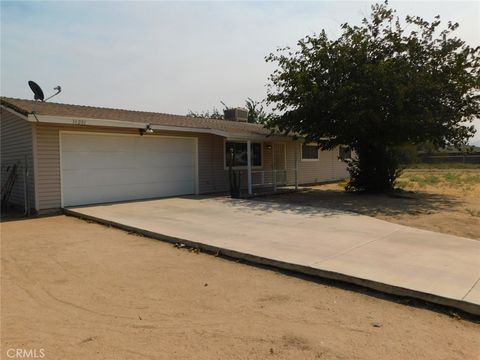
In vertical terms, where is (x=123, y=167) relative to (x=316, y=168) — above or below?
above

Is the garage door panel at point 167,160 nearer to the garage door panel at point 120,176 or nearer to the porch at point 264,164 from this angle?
the garage door panel at point 120,176

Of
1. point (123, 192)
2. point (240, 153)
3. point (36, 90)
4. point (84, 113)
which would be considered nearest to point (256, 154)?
point (240, 153)

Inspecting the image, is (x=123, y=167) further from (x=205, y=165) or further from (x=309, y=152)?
(x=309, y=152)

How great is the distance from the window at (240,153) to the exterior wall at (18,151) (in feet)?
22.8

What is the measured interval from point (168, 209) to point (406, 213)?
20.8 feet

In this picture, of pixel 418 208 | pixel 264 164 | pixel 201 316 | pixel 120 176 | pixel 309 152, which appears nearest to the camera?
pixel 201 316

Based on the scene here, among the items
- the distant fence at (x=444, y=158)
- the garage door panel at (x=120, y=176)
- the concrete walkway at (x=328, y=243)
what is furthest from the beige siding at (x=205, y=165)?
the distant fence at (x=444, y=158)

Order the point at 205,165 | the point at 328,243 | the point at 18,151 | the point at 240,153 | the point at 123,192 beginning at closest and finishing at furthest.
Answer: the point at 328,243, the point at 18,151, the point at 123,192, the point at 205,165, the point at 240,153

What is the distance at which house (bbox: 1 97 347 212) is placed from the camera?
10.5 metres

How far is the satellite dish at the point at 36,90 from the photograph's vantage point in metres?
14.2

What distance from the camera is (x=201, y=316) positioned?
3992 millimetres

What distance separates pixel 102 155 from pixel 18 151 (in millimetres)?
2425

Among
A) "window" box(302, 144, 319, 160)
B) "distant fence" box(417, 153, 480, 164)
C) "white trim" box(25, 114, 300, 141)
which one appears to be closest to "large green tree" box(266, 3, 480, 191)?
"white trim" box(25, 114, 300, 141)

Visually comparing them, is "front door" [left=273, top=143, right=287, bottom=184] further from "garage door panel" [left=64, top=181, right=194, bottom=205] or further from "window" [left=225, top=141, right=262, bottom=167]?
"garage door panel" [left=64, top=181, right=194, bottom=205]
